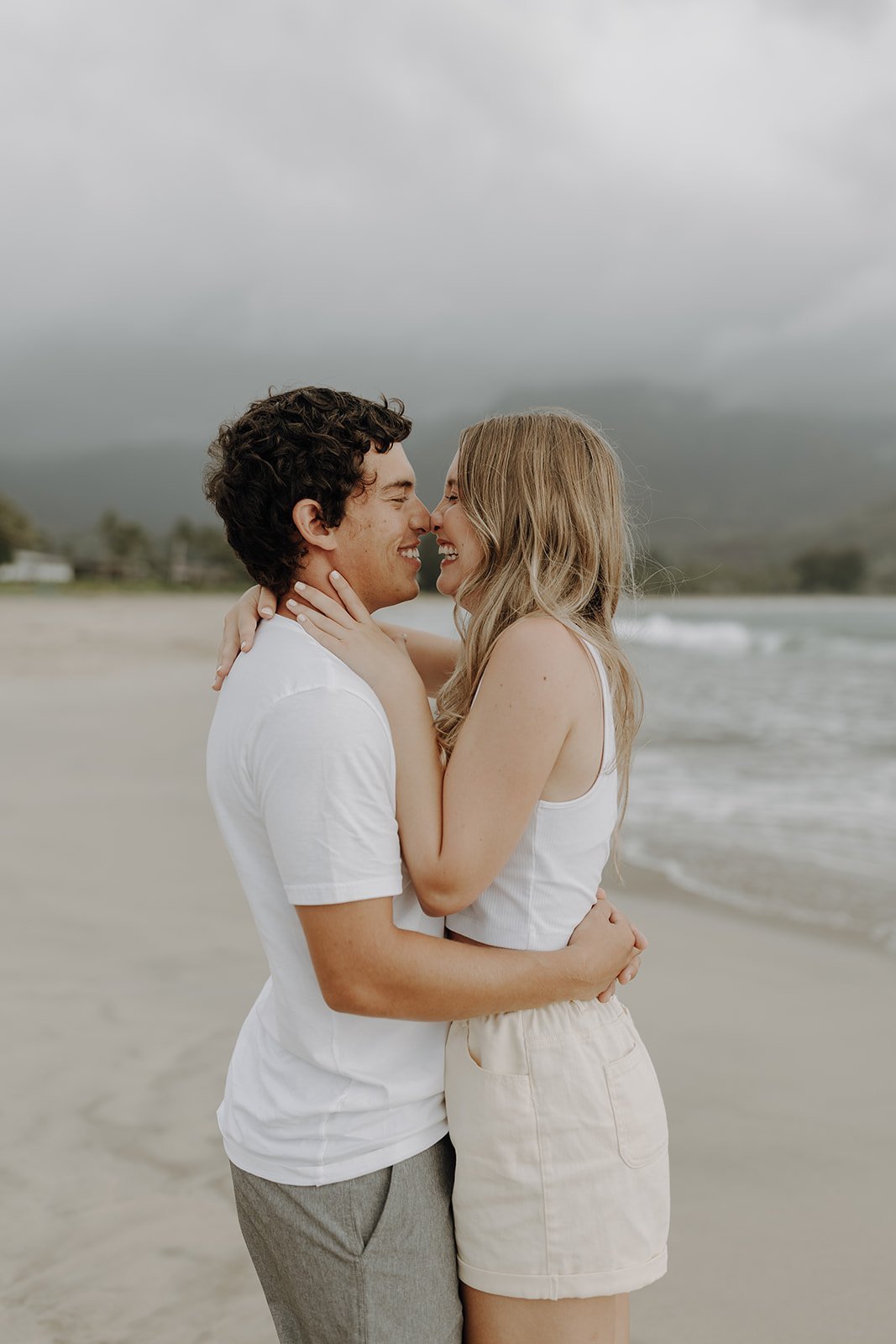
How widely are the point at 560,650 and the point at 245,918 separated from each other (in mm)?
4738

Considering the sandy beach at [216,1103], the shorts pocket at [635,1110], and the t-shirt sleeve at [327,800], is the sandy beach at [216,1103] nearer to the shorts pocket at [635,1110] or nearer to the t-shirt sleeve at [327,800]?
the shorts pocket at [635,1110]

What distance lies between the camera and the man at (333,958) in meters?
1.73

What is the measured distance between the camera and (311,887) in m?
1.72

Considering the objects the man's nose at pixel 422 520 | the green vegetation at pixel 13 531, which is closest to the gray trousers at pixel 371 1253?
the man's nose at pixel 422 520

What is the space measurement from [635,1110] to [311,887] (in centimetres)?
73

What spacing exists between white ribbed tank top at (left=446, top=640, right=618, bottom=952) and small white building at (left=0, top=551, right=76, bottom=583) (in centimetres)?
6144

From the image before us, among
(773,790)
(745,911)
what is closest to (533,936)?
(745,911)

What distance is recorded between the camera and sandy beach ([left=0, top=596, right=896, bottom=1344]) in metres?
3.14

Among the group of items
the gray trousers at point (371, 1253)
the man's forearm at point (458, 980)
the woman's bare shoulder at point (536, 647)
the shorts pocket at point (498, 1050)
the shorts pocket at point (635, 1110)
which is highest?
the woman's bare shoulder at point (536, 647)

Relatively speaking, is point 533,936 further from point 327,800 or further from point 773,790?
point 773,790

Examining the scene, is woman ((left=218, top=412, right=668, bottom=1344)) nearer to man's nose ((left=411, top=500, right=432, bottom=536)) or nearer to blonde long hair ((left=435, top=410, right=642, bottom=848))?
blonde long hair ((left=435, top=410, right=642, bottom=848))

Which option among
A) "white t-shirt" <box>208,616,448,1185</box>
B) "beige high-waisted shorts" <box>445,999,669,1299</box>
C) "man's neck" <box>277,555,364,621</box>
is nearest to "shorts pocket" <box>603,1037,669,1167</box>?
"beige high-waisted shorts" <box>445,999,669,1299</box>

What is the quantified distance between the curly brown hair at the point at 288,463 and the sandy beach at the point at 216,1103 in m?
2.25

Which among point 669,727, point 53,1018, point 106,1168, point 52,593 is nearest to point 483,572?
point 106,1168
